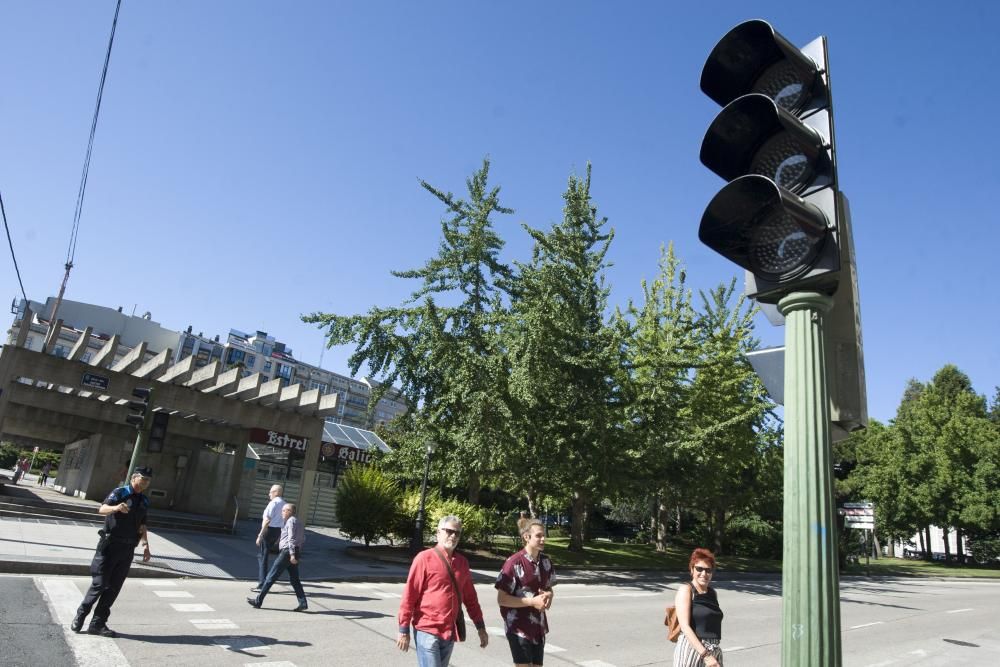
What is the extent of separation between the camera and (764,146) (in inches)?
97.9

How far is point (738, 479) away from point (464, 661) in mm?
27845

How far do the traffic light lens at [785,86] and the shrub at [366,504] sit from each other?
18421 millimetres

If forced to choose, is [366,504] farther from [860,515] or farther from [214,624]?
[860,515]

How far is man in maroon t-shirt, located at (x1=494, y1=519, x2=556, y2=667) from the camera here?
497 centimetres

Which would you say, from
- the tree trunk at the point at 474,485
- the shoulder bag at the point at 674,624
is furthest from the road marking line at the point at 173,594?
the tree trunk at the point at 474,485

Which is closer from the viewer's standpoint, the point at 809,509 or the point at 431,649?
the point at 809,509

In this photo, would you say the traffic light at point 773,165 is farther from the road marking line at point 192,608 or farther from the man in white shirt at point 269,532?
the man in white shirt at point 269,532

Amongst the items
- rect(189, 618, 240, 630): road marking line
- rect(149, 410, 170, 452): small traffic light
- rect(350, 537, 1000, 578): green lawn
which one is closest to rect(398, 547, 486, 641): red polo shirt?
rect(189, 618, 240, 630): road marking line

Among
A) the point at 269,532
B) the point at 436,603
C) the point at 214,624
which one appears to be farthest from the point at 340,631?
the point at 436,603

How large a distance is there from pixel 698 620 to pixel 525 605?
131 cm

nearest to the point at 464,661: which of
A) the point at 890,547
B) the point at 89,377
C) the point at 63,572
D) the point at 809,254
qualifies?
the point at 809,254

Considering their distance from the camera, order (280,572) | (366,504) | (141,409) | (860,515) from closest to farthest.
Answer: (280,572) < (141,409) < (366,504) < (860,515)

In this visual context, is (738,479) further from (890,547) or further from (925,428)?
(890,547)

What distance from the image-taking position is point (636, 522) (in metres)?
59.7
